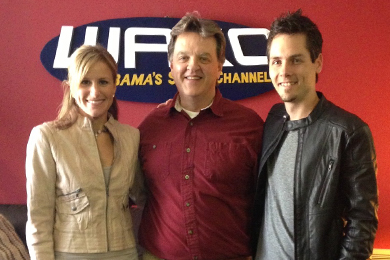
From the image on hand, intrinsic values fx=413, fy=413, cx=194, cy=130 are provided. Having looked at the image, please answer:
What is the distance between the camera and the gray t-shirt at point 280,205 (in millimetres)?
1676

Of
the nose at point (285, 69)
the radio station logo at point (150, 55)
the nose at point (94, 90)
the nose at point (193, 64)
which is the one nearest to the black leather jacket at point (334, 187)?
the nose at point (285, 69)

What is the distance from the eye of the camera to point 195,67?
6.54ft

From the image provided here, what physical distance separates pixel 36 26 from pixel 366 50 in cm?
249

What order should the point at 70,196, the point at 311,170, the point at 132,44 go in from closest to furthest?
the point at 311,170, the point at 70,196, the point at 132,44

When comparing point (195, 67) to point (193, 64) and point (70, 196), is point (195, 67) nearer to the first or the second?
point (193, 64)

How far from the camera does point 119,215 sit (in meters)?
1.86

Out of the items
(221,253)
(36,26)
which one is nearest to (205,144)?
(221,253)

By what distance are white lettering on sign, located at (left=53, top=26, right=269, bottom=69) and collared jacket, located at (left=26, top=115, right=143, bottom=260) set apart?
134 cm

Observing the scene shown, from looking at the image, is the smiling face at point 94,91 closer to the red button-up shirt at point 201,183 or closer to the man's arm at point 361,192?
the red button-up shirt at point 201,183

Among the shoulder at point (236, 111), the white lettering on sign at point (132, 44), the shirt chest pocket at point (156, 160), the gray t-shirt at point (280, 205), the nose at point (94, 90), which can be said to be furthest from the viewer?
the white lettering on sign at point (132, 44)

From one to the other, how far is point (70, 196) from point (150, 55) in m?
1.59

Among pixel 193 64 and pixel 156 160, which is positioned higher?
pixel 193 64

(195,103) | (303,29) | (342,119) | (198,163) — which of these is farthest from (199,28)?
(342,119)

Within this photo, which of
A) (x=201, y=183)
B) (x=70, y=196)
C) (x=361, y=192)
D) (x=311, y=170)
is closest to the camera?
(x=361, y=192)
